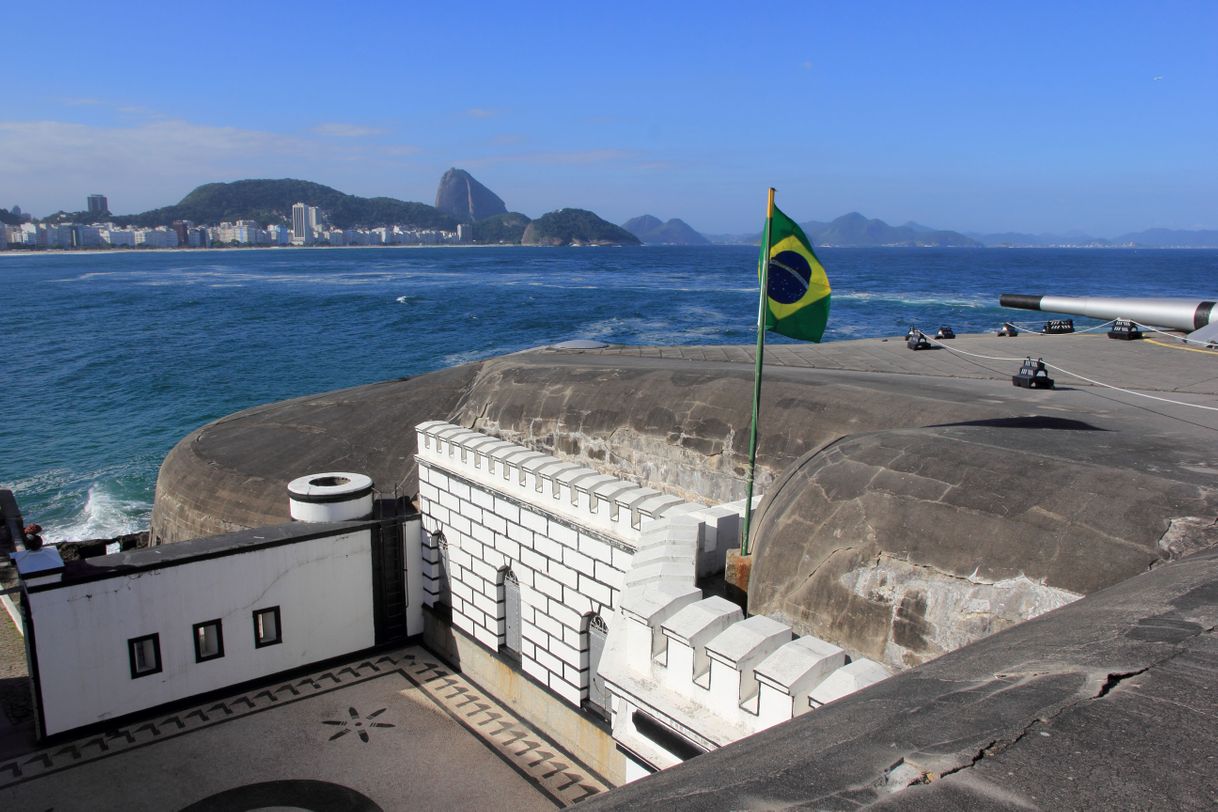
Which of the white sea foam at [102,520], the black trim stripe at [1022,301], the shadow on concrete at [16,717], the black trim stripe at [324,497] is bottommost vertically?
the white sea foam at [102,520]

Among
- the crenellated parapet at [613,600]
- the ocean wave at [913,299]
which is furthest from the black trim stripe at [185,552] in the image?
the ocean wave at [913,299]

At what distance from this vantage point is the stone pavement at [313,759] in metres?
10.1

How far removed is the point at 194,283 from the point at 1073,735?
123m

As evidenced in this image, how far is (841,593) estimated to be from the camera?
6.70 m

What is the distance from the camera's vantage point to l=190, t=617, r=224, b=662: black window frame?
1212 cm

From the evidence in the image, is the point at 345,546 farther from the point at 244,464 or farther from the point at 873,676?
the point at 873,676

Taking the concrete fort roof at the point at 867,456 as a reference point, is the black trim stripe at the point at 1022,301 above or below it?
above

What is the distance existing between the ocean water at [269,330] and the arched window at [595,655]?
21410 millimetres

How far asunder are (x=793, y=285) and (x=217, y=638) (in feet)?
32.7

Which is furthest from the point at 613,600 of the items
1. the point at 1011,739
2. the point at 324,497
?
the point at 1011,739

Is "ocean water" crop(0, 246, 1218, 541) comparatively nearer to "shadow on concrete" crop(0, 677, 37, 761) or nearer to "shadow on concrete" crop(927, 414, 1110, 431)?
"shadow on concrete" crop(0, 677, 37, 761)

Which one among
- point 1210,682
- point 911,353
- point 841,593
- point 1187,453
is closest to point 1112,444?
point 1187,453

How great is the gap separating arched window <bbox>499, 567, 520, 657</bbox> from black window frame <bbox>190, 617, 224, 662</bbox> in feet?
13.5

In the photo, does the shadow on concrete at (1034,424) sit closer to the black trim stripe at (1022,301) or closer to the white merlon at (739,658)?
the black trim stripe at (1022,301)
